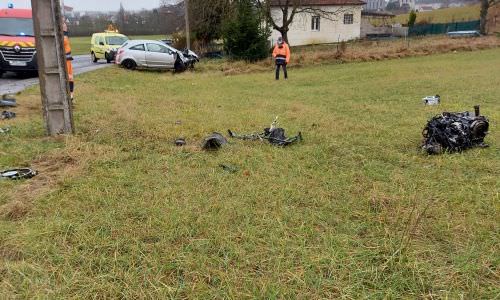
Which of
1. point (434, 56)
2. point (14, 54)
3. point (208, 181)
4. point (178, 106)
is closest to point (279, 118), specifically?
point (178, 106)

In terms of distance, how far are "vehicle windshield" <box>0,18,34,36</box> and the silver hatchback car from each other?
5.11m

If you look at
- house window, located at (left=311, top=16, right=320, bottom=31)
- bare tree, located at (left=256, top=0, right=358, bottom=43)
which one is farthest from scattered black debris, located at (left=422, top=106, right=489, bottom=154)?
house window, located at (left=311, top=16, right=320, bottom=31)

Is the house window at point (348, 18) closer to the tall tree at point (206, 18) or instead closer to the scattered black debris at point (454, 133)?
the tall tree at point (206, 18)

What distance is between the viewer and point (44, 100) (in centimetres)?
605

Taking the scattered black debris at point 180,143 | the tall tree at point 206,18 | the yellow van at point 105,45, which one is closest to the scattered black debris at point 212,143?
the scattered black debris at point 180,143

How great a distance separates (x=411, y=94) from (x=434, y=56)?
14995mm

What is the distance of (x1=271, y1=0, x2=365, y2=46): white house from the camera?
125ft

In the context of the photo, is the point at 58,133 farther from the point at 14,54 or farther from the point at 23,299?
the point at 14,54

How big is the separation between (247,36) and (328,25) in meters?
20.2

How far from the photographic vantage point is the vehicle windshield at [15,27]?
521 inches

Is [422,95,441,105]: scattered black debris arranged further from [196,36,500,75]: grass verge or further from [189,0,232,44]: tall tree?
[189,0,232,44]: tall tree

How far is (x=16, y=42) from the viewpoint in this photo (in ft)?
41.9

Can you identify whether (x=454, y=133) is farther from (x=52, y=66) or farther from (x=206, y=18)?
(x=206, y=18)

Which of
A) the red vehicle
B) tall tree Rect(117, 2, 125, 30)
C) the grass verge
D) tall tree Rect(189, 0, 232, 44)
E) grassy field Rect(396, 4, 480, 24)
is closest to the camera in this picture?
the red vehicle
